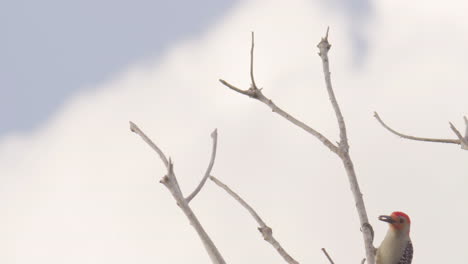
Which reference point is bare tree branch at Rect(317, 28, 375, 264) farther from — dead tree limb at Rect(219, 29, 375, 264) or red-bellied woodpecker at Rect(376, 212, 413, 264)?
red-bellied woodpecker at Rect(376, 212, 413, 264)

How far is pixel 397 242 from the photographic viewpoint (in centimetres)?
1492

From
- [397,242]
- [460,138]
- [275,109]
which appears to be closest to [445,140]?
[460,138]

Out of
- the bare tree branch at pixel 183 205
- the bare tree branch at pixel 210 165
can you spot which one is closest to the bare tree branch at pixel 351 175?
the bare tree branch at pixel 210 165

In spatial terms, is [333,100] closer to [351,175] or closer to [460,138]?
[351,175]

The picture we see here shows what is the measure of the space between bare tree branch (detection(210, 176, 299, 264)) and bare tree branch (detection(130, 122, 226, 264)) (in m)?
0.69

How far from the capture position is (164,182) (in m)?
5.57

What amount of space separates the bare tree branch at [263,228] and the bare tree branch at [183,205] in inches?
27.1

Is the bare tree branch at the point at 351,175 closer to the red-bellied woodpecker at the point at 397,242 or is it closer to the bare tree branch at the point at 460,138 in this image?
the bare tree branch at the point at 460,138

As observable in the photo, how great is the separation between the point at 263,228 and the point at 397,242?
30.0 feet

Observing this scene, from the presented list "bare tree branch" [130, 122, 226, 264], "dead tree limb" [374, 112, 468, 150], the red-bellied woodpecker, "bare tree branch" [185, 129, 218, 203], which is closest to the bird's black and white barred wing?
the red-bellied woodpecker

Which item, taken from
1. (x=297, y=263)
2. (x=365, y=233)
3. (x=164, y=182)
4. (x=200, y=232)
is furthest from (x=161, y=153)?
(x=365, y=233)

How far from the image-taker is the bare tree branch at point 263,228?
19.9 feet

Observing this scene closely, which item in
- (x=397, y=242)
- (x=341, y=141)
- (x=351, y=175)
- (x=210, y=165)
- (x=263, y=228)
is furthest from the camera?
(x=397, y=242)

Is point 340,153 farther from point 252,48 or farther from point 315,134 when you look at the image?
point 252,48
